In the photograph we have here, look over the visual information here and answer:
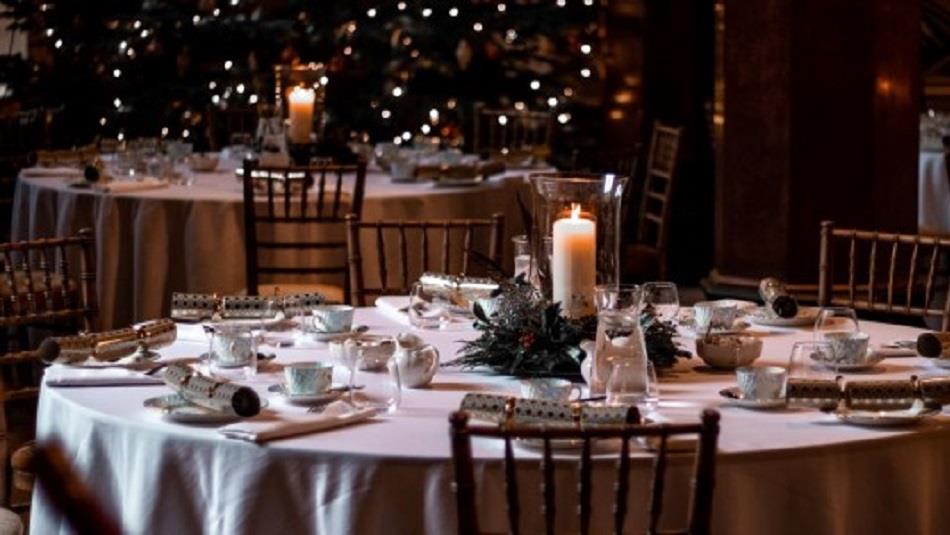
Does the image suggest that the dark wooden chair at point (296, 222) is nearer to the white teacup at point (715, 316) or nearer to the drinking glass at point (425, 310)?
the drinking glass at point (425, 310)

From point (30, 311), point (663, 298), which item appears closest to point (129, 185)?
point (30, 311)

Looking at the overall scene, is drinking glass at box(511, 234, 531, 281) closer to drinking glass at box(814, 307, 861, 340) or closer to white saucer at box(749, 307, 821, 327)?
white saucer at box(749, 307, 821, 327)

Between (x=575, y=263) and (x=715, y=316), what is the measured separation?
511 mm

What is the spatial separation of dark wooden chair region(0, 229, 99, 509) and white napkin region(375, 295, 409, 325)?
0.71m

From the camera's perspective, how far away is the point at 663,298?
404 centimetres

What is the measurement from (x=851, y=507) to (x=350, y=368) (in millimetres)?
937

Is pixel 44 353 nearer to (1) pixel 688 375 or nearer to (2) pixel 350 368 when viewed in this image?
(2) pixel 350 368

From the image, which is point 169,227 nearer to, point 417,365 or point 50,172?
point 50,172

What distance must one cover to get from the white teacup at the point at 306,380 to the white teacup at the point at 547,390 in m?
0.36

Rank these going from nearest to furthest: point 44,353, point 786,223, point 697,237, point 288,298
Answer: point 44,353 → point 288,298 → point 786,223 → point 697,237

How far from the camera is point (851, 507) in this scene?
309 cm

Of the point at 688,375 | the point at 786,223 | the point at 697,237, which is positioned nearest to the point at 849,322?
the point at 688,375

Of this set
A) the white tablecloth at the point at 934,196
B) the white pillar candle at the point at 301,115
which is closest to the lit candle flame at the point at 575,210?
the white pillar candle at the point at 301,115

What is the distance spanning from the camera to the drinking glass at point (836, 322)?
3.76m
